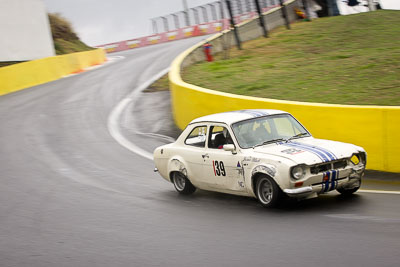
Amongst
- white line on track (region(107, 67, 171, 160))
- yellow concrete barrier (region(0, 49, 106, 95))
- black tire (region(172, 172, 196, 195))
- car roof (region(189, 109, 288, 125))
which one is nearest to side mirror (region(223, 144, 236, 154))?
car roof (region(189, 109, 288, 125))

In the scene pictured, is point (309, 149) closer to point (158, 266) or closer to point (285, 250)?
point (285, 250)

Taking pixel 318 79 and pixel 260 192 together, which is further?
pixel 318 79

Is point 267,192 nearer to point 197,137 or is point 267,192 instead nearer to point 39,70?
point 197,137

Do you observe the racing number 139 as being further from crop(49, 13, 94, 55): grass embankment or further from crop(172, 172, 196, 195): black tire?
crop(49, 13, 94, 55): grass embankment

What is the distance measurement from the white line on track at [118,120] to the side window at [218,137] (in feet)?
14.1

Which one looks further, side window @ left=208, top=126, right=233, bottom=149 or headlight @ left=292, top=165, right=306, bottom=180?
side window @ left=208, top=126, right=233, bottom=149

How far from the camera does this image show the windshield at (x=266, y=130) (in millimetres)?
8359

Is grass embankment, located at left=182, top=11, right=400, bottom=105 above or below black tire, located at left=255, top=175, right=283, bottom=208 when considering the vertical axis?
above

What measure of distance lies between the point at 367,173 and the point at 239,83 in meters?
8.69

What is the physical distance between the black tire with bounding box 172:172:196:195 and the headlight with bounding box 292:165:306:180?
2434mm

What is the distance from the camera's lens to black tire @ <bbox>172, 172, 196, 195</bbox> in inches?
370

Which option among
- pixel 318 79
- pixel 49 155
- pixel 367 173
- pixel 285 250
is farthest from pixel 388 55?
pixel 285 250

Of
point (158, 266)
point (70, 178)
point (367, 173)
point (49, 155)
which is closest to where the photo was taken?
point (158, 266)

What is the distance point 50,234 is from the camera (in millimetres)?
7594
